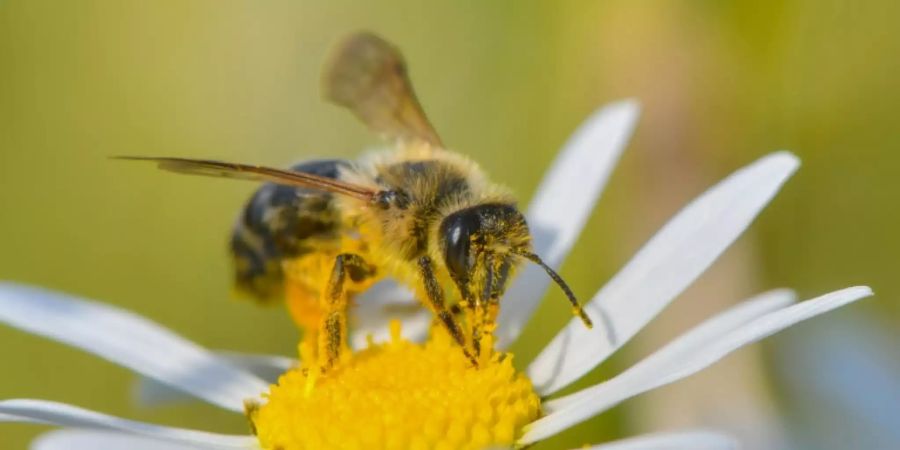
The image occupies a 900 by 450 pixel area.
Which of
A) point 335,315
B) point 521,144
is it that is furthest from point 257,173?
point 521,144

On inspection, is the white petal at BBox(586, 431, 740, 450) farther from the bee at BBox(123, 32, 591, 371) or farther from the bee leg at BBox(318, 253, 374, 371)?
the bee leg at BBox(318, 253, 374, 371)

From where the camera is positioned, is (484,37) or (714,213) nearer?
(714,213)

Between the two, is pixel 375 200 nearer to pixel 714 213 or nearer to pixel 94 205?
pixel 714 213

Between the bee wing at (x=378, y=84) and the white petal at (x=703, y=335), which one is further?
the bee wing at (x=378, y=84)

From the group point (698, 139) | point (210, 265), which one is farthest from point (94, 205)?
point (698, 139)

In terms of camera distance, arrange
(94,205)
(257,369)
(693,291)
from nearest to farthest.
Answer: (257,369) → (693,291) → (94,205)

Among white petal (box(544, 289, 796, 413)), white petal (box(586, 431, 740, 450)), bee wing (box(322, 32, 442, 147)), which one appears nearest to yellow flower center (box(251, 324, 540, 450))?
white petal (box(544, 289, 796, 413))

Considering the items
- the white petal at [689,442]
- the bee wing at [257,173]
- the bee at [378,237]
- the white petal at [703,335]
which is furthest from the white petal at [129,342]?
the white petal at [689,442]

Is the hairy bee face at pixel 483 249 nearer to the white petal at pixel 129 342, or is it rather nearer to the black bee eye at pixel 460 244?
the black bee eye at pixel 460 244
